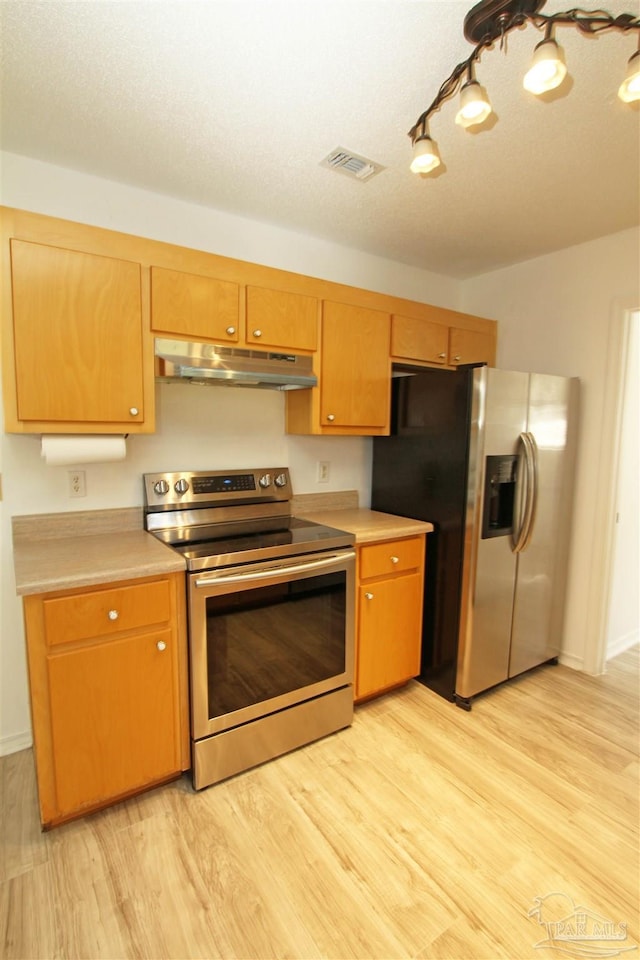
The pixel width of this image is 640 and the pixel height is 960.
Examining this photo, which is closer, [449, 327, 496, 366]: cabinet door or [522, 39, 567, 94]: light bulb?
[522, 39, 567, 94]: light bulb

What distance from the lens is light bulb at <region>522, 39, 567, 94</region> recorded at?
36.9 inches

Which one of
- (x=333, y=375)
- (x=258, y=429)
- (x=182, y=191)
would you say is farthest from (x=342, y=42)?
(x=258, y=429)

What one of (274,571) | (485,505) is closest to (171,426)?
(274,571)

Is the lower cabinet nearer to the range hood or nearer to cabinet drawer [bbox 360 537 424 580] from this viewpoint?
cabinet drawer [bbox 360 537 424 580]

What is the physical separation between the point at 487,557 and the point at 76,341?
2065mm

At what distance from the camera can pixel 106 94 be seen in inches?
57.9

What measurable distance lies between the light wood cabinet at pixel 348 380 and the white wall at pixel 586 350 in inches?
44.2

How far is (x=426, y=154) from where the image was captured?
4.06 ft

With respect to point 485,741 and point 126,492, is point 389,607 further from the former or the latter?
point 126,492

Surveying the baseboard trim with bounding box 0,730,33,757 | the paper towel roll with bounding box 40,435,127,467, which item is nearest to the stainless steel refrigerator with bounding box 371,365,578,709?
the paper towel roll with bounding box 40,435,127,467

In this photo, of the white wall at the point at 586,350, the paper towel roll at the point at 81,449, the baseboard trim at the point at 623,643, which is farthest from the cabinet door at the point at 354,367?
the baseboard trim at the point at 623,643

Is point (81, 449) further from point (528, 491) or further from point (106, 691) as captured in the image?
point (528, 491)

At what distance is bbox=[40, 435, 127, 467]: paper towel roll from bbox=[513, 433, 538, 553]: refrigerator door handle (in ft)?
6.32

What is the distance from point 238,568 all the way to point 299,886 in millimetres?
1006
